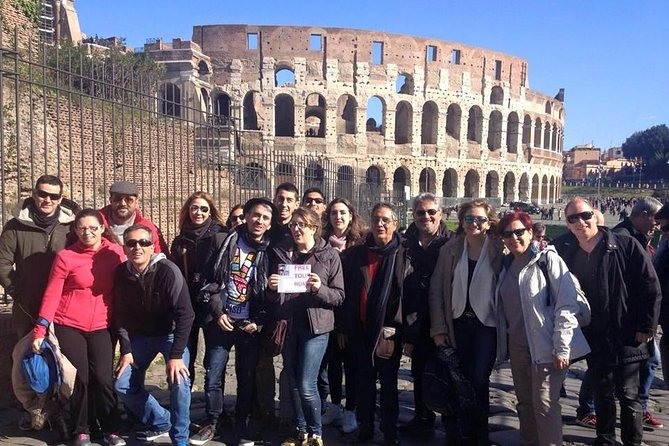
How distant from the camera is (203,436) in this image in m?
3.36

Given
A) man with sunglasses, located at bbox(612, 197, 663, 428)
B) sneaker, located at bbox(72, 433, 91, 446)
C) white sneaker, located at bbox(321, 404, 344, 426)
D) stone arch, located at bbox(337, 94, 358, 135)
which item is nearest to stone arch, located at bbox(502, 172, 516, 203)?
stone arch, located at bbox(337, 94, 358, 135)

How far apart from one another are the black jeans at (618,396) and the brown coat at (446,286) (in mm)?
960

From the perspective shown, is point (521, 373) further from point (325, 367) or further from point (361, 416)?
point (325, 367)

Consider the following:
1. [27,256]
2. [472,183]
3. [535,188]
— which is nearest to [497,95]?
[472,183]

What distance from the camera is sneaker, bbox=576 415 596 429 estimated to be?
3.89 meters

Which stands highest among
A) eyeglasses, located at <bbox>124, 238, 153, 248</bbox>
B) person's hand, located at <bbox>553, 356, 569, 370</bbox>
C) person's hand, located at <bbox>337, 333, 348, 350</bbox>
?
eyeglasses, located at <bbox>124, 238, 153, 248</bbox>

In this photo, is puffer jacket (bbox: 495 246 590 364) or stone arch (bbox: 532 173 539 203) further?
stone arch (bbox: 532 173 539 203)

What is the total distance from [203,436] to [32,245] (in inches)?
66.2

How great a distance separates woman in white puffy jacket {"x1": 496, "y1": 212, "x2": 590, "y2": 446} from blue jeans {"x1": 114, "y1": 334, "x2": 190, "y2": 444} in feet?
6.58

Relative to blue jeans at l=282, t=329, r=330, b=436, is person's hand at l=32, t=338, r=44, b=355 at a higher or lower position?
higher

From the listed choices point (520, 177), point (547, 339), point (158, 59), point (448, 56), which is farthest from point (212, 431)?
point (520, 177)

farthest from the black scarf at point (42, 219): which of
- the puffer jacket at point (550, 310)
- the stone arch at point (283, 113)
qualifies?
the stone arch at point (283, 113)

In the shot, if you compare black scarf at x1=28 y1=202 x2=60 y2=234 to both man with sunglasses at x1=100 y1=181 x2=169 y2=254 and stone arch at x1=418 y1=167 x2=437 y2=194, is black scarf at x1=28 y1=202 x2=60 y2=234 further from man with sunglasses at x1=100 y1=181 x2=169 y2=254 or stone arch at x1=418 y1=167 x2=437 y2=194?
stone arch at x1=418 y1=167 x2=437 y2=194

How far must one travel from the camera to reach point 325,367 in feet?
12.7
